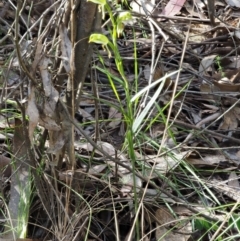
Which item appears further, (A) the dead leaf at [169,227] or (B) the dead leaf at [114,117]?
(B) the dead leaf at [114,117]

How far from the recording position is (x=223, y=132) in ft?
7.23

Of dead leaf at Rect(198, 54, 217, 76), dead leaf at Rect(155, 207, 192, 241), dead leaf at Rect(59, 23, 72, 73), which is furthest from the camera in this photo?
dead leaf at Rect(198, 54, 217, 76)

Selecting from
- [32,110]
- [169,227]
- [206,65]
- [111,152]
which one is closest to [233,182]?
[169,227]

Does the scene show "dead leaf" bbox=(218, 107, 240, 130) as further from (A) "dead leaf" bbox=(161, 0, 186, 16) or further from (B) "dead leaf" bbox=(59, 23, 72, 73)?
(B) "dead leaf" bbox=(59, 23, 72, 73)

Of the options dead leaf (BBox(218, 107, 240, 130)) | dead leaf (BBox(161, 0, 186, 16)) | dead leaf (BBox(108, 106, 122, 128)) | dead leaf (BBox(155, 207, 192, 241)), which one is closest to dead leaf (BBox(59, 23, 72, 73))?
dead leaf (BBox(155, 207, 192, 241))

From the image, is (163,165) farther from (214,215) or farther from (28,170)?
(28,170)

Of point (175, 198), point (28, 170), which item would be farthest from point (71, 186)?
point (175, 198)

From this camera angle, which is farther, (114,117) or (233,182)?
(114,117)

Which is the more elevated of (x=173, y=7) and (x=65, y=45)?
(x=65, y=45)

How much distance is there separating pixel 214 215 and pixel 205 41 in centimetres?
108

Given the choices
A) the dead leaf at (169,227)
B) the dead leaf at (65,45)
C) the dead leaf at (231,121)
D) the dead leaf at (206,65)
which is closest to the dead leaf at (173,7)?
the dead leaf at (206,65)

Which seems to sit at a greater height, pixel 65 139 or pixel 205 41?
pixel 65 139

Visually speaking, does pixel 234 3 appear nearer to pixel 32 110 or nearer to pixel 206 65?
pixel 206 65

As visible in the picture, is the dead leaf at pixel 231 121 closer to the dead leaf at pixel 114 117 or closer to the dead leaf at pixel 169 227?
the dead leaf at pixel 114 117
